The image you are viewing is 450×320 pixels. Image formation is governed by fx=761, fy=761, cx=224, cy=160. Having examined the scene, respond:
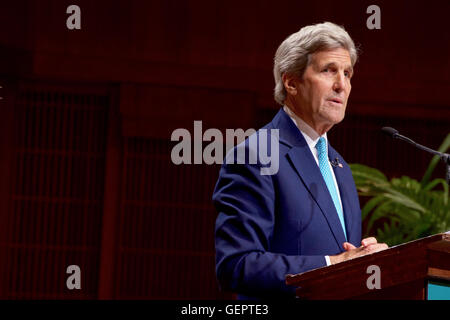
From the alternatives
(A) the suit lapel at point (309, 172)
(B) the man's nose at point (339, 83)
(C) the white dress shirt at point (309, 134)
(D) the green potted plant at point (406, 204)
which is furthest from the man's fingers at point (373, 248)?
(D) the green potted plant at point (406, 204)

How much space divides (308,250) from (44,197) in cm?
260

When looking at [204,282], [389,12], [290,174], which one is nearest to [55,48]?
[204,282]

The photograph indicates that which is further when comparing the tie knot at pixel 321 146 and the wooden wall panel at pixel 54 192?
the wooden wall panel at pixel 54 192

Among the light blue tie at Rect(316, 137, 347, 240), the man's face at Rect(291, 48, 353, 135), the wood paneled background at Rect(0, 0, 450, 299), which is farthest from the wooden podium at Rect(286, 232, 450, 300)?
the wood paneled background at Rect(0, 0, 450, 299)

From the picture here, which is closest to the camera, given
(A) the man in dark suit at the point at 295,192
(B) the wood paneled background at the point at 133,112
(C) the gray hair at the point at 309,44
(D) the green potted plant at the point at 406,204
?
(A) the man in dark suit at the point at 295,192

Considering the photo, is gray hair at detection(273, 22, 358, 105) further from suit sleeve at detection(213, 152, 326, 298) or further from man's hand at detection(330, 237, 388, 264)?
man's hand at detection(330, 237, 388, 264)

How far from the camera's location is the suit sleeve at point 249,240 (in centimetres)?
172

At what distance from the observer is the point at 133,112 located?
412 cm

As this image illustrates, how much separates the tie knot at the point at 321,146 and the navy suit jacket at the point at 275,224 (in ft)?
0.25

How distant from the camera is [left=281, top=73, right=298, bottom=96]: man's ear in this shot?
205 cm

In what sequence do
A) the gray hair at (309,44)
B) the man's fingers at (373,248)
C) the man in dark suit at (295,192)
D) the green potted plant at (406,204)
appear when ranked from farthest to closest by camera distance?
the green potted plant at (406,204), the gray hair at (309,44), the man in dark suit at (295,192), the man's fingers at (373,248)

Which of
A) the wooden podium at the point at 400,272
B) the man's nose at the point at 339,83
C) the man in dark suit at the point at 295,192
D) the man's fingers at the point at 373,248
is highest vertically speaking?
the man's nose at the point at 339,83

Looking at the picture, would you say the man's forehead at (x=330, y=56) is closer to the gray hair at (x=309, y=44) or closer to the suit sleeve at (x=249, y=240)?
the gray hair at (x=309, y=44)

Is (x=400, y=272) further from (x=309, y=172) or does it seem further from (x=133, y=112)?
(x=133, y=112)
